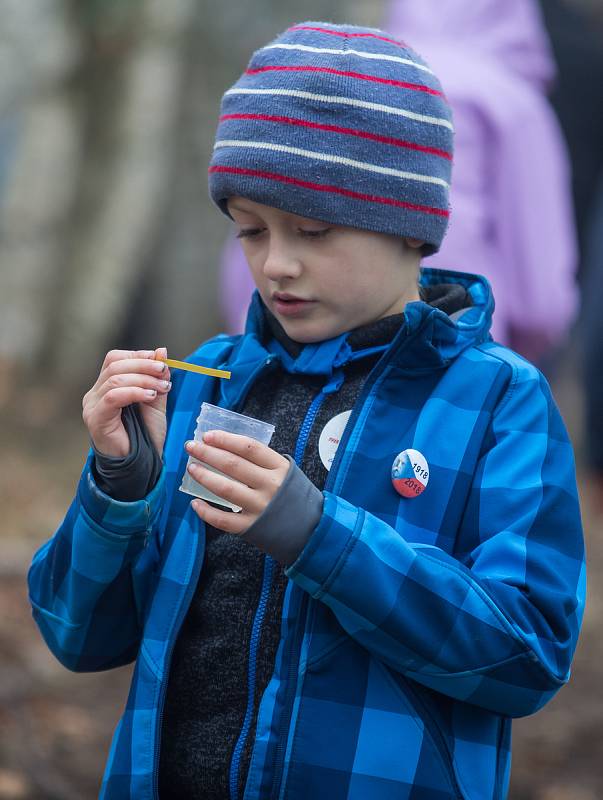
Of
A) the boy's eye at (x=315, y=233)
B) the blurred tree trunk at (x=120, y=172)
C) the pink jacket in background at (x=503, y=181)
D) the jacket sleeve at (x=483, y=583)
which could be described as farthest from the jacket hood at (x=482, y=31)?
the blurred tree trunk at (x=120, y=172)

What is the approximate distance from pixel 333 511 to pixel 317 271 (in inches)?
15.7

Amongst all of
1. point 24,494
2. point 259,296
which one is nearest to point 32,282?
point 24,494

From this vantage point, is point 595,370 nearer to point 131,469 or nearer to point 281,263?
point 281,263

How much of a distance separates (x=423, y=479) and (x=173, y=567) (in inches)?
15.7

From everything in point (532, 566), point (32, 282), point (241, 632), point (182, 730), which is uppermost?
point (532, 566)

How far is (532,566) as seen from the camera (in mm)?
1539

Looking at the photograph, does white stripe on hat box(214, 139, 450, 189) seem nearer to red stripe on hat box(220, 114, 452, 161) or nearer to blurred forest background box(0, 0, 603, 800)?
red stripe on hat box(220, 114, 452, 161)

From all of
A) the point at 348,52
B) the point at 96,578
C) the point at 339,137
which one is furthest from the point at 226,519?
the point at 348,52

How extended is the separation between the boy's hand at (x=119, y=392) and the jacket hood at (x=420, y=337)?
19 cm

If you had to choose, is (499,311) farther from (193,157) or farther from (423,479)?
(193,157)

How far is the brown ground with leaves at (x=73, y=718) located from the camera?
3357mm

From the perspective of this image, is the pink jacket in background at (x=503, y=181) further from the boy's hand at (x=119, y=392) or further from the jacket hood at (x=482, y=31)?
the boy's hand at (x=119, y=392)

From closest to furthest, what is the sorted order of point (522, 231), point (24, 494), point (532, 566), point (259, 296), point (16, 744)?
point (532, 566) < point (259, 296) < point (522, 231) < point (16, 744) < point (24, 494)

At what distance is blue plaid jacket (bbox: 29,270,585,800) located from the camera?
1495 mm
